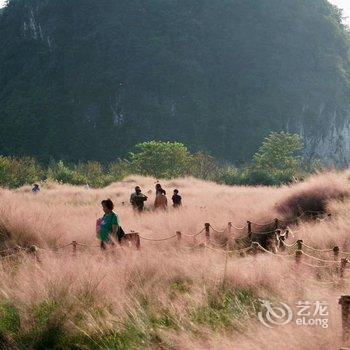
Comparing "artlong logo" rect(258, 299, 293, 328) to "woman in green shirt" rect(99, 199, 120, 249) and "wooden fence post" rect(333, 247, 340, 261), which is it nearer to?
"wooden fence post" rect(333, 247, 340, 261)

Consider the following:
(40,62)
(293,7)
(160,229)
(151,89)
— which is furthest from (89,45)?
(160,229)

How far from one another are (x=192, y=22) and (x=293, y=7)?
33727mm

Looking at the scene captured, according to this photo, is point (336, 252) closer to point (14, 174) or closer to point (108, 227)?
point (108, 227)

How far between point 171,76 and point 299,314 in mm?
143421

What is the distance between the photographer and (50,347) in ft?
16.2

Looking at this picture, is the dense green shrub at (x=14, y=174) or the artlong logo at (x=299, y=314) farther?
the dense green shrub at (x=14, y=174)

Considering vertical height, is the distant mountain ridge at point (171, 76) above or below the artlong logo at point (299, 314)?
above

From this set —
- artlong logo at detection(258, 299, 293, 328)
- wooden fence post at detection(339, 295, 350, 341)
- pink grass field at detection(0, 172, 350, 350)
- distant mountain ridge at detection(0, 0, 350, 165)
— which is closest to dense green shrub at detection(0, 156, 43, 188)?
pink grass field at detection(0, 172, 350, 350)

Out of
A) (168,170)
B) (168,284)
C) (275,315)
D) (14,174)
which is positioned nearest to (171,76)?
(168,170)

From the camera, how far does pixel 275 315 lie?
4.74m

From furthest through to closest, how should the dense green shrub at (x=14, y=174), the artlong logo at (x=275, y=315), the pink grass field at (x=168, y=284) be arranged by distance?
the dense green shrub at (x=14, y=174)
the artlong logo at (x=275, y=315)
the pink grass field at (x=168, y=284)

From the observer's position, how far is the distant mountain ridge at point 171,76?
431 feet

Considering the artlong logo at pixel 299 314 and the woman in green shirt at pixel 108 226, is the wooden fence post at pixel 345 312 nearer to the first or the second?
the artlong logo at pixel 299 314

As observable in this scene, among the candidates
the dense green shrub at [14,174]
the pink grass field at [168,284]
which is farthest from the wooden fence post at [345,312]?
the dense green shrub at [14,174]
